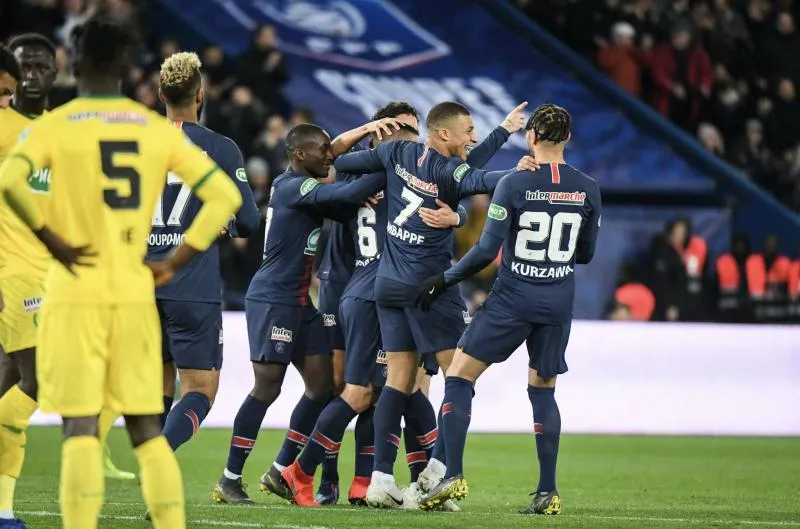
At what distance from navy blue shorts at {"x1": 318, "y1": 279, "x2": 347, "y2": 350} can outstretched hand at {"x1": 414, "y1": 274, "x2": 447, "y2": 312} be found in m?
0.96

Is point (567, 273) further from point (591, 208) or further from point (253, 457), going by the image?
point (253, 457)

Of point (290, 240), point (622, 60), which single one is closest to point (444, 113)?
point (290, 240)

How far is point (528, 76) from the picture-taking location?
21.3 m

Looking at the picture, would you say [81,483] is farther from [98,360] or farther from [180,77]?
[180,77]

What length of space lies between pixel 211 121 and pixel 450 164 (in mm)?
9688

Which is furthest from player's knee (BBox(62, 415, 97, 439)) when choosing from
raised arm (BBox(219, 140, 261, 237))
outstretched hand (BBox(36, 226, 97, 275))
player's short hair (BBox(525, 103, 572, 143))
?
player's short hair (BBox(525, 103, 572, 143))

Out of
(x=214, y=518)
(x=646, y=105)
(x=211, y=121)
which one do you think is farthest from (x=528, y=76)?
(x=214, y=518)

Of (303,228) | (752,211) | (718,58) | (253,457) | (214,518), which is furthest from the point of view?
(718,58)

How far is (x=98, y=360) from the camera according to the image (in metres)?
5.50

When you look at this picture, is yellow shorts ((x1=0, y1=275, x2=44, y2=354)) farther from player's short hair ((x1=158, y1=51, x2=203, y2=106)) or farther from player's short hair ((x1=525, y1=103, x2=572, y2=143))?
player's short hair ((x1=525, y1=103, x2=572, y2=143))

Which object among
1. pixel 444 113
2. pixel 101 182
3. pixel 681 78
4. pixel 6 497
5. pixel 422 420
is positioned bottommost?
pixel 6 497

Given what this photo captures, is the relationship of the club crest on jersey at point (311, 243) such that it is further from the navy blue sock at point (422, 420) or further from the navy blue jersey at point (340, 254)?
the navy blue sock at point (422, 420)

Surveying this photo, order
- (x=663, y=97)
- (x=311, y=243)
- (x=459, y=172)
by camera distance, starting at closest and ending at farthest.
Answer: (x=459, y=172)
(x=311, y=243)
(x=663, y=97)

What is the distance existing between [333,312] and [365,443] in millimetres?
842
